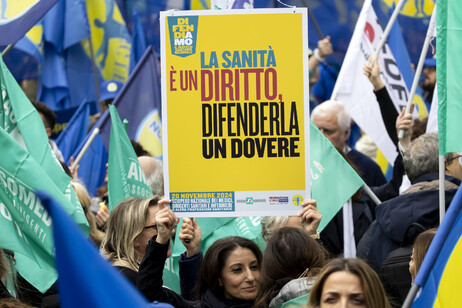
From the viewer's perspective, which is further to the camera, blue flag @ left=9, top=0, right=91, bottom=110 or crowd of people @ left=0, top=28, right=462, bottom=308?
blue flag @ left=9, top=0, right=91, bottom=110

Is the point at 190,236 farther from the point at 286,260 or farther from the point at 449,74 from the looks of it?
the point at 449,74

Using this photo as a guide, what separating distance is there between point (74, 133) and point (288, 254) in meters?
5.03

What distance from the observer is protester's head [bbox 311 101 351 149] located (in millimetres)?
7395

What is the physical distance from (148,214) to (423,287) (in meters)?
1.93

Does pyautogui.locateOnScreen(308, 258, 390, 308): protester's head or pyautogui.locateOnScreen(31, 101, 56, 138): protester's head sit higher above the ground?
pyautogui.locateOnScreen(31, 101, 56, 138): protester's head

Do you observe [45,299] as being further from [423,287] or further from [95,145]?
[95,145]

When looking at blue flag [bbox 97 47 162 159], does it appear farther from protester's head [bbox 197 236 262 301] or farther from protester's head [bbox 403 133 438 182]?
protester's head [bbox 197 236 262 301]

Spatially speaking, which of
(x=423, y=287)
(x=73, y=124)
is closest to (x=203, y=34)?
(x=423, y=287)

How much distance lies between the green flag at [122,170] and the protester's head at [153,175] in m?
0.66

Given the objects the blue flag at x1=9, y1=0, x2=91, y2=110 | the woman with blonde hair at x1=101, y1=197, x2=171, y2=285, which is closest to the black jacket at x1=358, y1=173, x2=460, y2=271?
the woman with blonde hair at x1=101, y1=197, x2=171, y2=285

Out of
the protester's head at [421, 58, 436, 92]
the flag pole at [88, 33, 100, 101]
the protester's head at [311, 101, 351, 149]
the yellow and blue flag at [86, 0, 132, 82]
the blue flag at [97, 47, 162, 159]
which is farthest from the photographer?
the yellow and blue flag at [86, 0, 132, 82]

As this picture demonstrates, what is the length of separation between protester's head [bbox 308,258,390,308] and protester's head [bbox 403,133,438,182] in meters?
1.97

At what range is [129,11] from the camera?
1209cm

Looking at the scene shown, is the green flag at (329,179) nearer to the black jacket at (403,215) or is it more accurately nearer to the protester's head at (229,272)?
the black jacket at (403,215)
